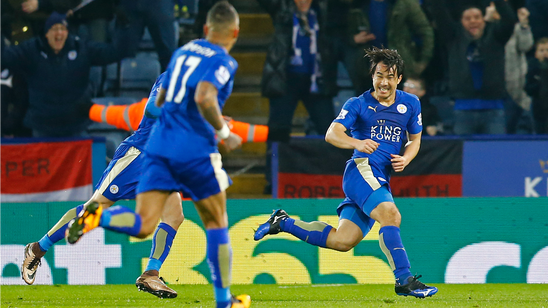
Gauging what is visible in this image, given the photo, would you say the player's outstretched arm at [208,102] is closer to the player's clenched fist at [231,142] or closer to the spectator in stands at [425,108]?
the player's clenched fist at [231,142]

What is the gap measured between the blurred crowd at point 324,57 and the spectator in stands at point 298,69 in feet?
0.04

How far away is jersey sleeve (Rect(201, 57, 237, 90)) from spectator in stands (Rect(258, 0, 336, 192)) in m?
5.06

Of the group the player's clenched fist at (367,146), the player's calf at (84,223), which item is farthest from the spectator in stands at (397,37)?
the player's calf at (84,223)

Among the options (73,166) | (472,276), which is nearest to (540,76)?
(472,276)

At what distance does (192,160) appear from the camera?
4.37 metres

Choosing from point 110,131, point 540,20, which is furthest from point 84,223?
point 540,20

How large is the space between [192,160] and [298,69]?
212 inches

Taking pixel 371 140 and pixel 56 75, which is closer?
pixel 371 140

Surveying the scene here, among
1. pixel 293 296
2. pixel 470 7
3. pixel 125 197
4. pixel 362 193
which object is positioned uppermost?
pixel 470 7

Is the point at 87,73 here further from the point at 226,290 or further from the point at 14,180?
the point at 226,290

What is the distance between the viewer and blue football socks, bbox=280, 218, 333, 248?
244 inches

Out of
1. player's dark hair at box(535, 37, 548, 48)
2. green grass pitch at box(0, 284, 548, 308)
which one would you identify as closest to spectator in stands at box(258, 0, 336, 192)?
player's dark hair at box(535, 37, 548, 48)

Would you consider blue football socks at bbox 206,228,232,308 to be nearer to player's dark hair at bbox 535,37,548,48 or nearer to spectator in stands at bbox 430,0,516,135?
spectator in stands at bbox 430,0,516,135

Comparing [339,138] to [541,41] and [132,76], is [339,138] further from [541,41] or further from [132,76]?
[541,41]
